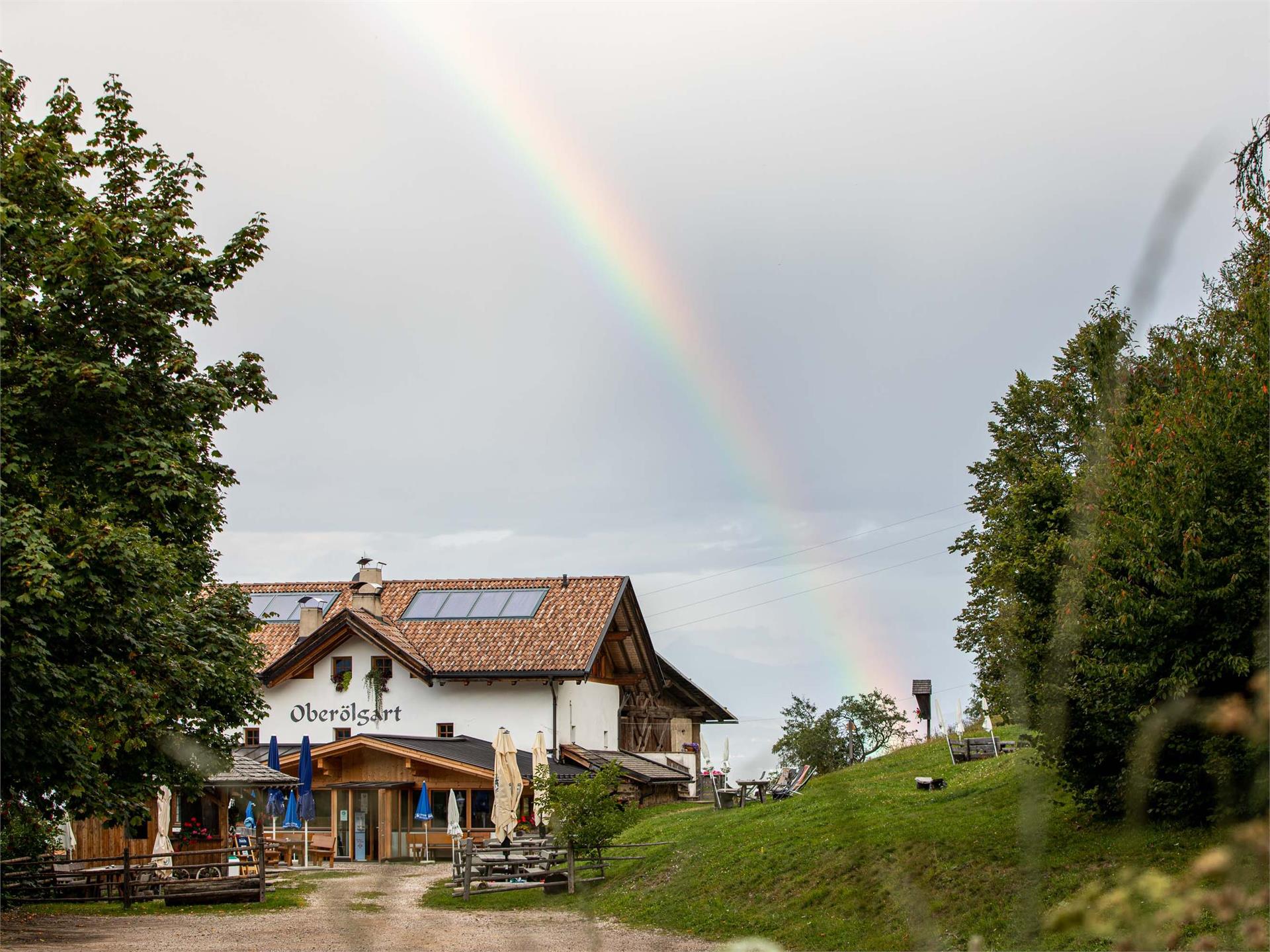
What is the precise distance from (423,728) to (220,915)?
19.5 m

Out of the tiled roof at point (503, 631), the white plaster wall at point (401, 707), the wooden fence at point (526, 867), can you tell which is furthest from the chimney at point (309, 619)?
the wooden fence at point (526, 867)

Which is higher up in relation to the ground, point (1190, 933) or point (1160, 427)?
point (1160, 427)

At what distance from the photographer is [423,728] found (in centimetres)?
4047

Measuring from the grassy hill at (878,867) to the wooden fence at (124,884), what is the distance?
362cm

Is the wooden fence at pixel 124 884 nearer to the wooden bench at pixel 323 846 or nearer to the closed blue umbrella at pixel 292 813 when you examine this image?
the closed blue umbrella at pixel 292 813

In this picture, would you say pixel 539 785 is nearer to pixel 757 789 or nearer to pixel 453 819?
pixel 453 819

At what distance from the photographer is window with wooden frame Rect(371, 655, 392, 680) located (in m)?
40.7

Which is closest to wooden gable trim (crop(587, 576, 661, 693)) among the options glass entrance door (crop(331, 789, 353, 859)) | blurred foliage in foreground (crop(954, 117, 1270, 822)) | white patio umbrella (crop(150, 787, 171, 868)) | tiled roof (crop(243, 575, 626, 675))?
tiled roof (crop(243, 575, 626, 675))

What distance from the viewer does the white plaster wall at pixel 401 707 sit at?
40188 mm

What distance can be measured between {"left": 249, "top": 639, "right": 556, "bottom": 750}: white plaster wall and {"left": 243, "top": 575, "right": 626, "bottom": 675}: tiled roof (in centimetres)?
87

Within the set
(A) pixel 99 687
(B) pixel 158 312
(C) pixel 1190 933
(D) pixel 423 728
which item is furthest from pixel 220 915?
(D) pixel 423 728

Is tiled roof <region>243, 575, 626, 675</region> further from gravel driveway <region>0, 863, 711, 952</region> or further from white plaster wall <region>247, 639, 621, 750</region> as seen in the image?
gravel driveway <region>0, 863, 711, 952</region>

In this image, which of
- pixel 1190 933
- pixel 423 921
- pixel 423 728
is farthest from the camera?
pixel 423 728

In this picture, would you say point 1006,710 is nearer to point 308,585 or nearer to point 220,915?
point 220,915
